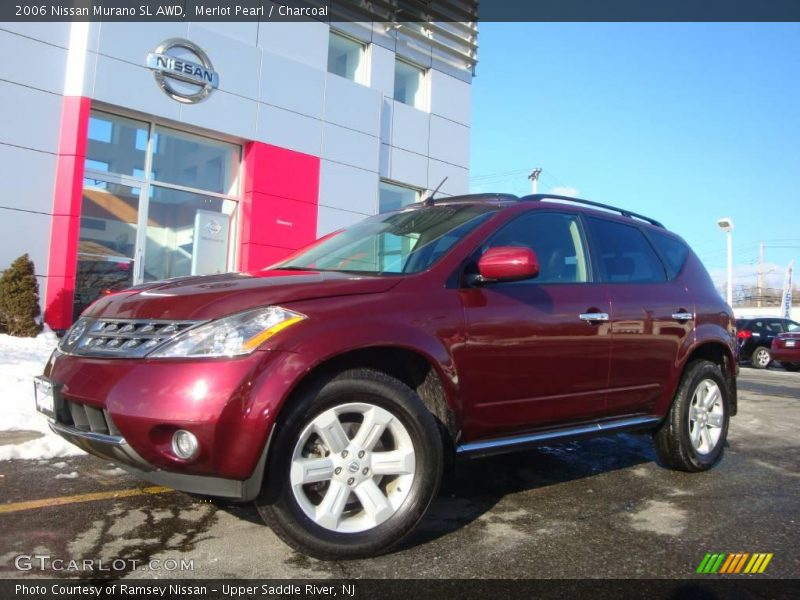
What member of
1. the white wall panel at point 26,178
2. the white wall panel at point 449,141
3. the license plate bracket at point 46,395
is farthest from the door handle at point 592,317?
the white wall panel at point 449,141

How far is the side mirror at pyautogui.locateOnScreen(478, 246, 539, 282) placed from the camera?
10.1ft

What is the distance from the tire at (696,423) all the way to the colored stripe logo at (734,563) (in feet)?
4.72

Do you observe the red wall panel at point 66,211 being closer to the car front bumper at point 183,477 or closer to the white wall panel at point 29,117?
the white wall panel at point 29,117

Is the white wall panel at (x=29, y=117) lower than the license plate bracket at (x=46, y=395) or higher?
higher

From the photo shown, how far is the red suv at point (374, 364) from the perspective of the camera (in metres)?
2.45

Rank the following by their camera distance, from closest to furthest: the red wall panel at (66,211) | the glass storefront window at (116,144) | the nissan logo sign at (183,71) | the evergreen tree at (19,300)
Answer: the evergreen tree at (19,300)
the red wall panel at (66,211)
the glass storefront window at (116,144)
the nissan logo sign at (183,71)

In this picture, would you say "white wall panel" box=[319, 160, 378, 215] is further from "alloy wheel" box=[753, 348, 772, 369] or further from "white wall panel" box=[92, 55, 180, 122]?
"alloy wheel" box=[753, 348, 772, 369]

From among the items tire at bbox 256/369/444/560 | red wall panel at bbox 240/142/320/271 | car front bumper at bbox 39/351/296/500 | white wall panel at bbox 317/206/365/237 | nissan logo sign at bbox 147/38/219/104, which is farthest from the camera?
white wall panel at bbox 317/206/365/237

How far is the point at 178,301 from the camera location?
271cm

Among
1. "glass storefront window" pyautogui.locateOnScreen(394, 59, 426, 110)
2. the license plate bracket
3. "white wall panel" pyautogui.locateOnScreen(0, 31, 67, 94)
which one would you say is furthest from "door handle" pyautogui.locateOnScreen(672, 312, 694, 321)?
"glass storefront window" pyautogui.locateOnScreen(394, 59, 426, 110)

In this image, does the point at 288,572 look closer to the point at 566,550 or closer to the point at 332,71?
the point at 566,550

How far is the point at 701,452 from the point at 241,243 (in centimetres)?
932

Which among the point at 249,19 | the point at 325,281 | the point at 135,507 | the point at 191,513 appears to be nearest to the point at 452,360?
the point at 325,281

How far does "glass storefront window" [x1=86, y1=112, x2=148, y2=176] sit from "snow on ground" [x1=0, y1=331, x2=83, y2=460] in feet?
10.6
